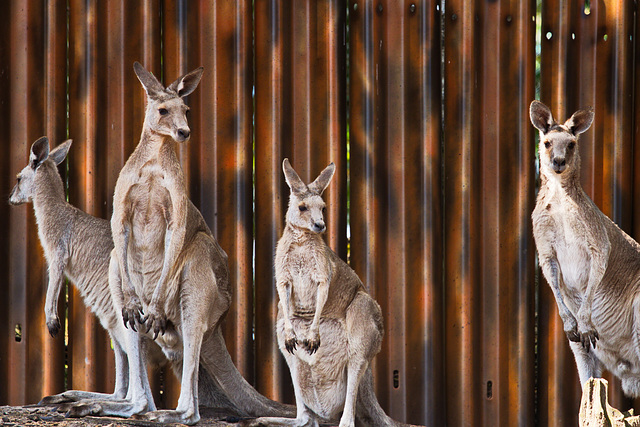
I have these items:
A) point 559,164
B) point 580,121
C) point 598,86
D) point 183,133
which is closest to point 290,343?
point 183,133

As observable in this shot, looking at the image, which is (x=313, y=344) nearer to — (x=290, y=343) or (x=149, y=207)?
(x=290, y=343)

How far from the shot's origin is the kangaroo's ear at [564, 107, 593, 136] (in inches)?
171

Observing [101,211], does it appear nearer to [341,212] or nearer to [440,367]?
[341,212]

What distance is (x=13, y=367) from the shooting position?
507 centimetres

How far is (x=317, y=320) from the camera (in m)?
4.06

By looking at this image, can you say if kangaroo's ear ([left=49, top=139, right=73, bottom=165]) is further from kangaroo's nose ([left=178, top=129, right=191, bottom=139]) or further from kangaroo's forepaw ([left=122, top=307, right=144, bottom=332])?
kangaroo's forepaw ([left=122, top=307, right=144, bottom=332])

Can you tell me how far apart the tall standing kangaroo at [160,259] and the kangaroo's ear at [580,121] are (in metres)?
2.13

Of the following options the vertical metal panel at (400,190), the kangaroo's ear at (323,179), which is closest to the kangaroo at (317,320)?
the kangaroo's ear at (323,179)

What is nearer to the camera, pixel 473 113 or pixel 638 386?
pixel 638 386

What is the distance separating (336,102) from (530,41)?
1398 mm

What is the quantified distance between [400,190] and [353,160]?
0.38 meters

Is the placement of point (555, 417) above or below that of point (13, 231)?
below

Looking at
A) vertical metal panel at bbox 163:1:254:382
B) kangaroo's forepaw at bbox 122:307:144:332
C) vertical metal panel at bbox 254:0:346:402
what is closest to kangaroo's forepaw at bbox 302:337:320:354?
kangaroo's forepaw at bbox 122:307:144:332

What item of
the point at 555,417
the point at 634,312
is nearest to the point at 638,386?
the point at 634,312
